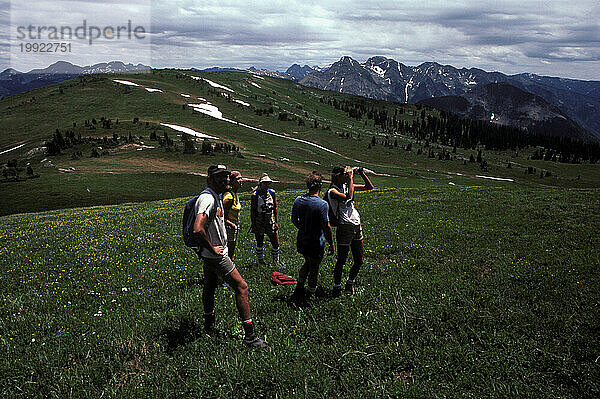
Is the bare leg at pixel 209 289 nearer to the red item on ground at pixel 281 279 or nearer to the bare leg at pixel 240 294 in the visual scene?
the bare leg at pixel 240 294

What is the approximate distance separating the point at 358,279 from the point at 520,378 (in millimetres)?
Answer: 4731

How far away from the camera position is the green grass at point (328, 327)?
5.82 metres

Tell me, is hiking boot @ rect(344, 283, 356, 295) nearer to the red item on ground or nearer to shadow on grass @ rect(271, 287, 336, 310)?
shadow on grass @ rect(271, 287, 336, 310)

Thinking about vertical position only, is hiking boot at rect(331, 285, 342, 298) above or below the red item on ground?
above

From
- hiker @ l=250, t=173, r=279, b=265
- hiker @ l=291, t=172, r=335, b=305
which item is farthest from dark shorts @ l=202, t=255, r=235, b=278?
hiker @ l=250, t=173, r=279, b=265

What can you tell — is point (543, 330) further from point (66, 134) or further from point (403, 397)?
point (66, 134)

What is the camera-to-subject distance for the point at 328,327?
289 inches

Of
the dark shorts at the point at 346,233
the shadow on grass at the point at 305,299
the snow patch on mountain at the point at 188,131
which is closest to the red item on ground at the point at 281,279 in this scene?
the shadow on grass at the point at 305,299

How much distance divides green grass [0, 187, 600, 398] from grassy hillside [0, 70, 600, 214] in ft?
128

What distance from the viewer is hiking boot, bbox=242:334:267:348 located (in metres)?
6.79

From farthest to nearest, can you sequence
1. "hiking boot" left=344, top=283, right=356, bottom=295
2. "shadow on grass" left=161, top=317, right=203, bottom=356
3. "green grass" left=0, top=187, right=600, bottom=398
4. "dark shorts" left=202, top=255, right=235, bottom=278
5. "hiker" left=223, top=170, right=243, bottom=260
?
"hiker" left=223, top=170, right=243, bottom=260, "hiking boot" left=344, top=283, right=356, bottom=295, "shadow on grass" left=161, top=317, right=203, bottom=356, "dark shorts" left=202, top=255, right=235, bottom=278, "green grass" left=0, top=187, right=600, bottom=398

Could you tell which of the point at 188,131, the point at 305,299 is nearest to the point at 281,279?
the point at 305,299

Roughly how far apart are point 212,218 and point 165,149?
73.3 meters

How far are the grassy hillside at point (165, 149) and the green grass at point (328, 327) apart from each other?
A: 38876 millimetres
